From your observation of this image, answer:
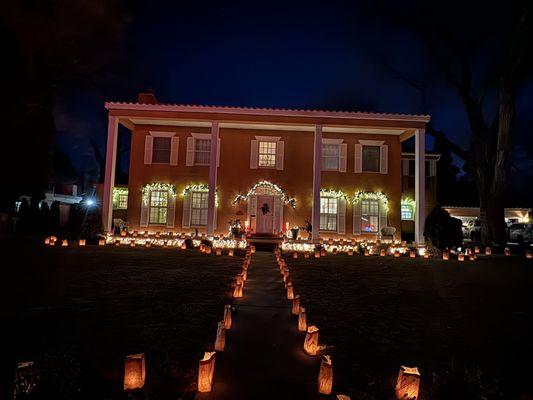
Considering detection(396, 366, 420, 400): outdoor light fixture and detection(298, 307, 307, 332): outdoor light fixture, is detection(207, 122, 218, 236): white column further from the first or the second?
detection(396, 366, 420, 400): outdoor light fixture

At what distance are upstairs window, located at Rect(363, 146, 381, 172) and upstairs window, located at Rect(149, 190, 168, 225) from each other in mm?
9467

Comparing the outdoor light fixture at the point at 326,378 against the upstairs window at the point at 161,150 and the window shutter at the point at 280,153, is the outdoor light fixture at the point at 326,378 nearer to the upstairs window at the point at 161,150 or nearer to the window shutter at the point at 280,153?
the window shutter at the point at 280,153

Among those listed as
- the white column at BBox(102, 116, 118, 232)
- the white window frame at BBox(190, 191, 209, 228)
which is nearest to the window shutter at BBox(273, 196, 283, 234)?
the white window frame at BBox(190, 191, 209, 228)

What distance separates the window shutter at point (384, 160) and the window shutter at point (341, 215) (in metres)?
2.31

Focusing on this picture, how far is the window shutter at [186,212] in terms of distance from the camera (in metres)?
16.2

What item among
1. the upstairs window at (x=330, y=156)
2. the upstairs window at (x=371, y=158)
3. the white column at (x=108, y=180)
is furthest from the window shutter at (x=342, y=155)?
the white column at (x=108, y=180)

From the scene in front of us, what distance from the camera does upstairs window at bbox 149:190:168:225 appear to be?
16422mm

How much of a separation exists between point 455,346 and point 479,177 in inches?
611

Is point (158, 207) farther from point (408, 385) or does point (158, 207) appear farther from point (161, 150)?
point (408, 385)

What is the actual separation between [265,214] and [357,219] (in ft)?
14.0

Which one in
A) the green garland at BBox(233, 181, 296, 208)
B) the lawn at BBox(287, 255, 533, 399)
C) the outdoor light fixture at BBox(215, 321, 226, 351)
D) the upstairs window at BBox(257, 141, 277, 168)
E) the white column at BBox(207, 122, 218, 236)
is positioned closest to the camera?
the lawn at BBox(287, 255, 533, 399)

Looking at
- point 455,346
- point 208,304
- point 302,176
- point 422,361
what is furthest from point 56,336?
point 302,176

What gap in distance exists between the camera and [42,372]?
105 inches

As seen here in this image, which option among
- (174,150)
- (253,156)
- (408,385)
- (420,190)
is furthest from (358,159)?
(408,385)
